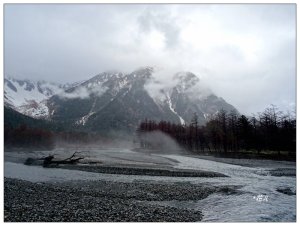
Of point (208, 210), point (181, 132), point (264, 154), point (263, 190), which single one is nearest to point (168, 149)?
point (181, 132)

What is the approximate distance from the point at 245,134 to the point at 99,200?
8914cm

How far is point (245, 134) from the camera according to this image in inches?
4321

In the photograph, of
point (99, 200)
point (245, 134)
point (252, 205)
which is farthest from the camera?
point (245, 134)

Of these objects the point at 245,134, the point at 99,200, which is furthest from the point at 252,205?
the point at 245,134

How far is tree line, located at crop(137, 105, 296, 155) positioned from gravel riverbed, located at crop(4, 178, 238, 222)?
6396 cm

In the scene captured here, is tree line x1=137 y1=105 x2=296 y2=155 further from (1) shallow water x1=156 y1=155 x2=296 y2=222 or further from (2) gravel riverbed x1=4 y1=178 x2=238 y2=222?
(2) gravel riverbed x1=4 y1=178 x2=238 y2=222

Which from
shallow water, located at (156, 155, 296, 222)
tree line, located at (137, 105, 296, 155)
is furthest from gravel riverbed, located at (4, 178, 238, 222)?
tree line, located at (137, 105, 296, 155)

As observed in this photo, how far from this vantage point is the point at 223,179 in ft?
146

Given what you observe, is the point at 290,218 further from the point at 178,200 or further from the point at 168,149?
the point at 168,149

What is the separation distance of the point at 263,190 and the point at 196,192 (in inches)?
307

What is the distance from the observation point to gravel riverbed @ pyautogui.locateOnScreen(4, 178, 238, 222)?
22.4 metres

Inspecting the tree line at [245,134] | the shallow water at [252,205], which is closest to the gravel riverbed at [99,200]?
the shallow water at [252,205]

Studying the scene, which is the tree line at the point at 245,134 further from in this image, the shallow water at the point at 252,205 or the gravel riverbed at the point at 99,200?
the gravel riverbed at the point at 99,200

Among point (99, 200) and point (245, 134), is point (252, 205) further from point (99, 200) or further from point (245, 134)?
→ point (245, 134)
